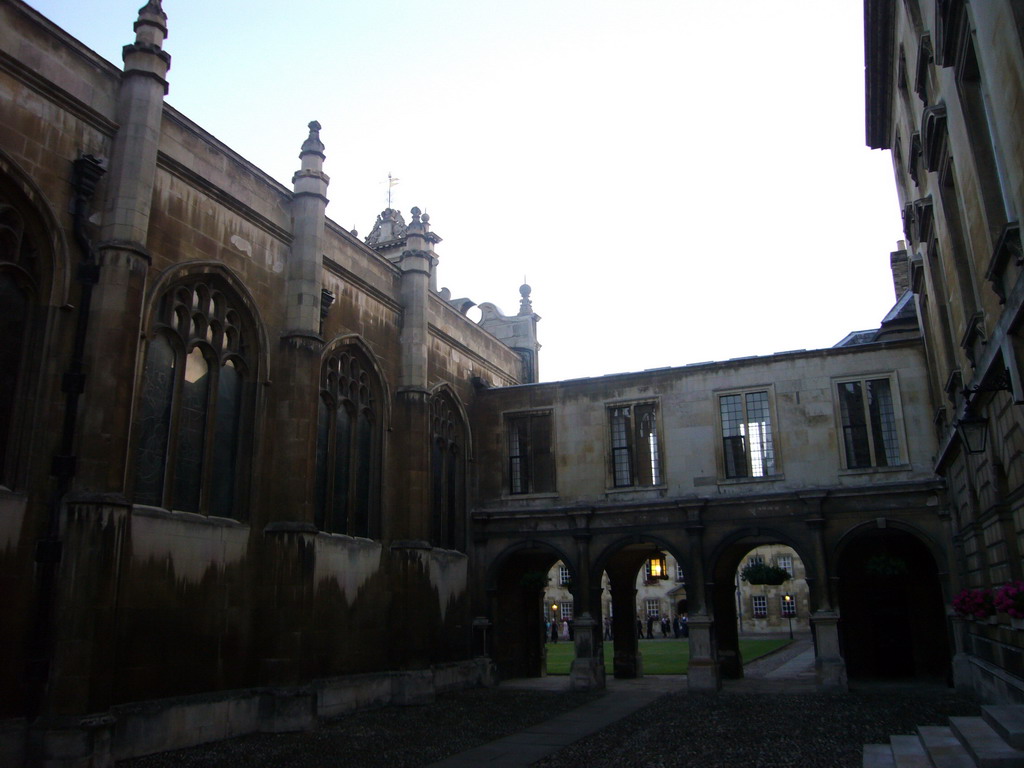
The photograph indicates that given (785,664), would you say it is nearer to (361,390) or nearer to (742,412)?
(742,412)

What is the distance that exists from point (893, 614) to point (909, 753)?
16169 mm

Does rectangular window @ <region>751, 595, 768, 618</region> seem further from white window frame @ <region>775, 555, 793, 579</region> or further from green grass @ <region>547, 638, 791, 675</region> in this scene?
green grass @ <region>547, 638, 791, 675</region>

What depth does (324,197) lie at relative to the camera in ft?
61.6

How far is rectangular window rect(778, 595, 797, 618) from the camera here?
6184 cm

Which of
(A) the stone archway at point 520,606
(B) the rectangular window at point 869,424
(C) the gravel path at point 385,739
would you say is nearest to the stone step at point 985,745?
(C) the gravel path at point 385,739

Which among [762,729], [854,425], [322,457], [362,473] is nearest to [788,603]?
[854,425]

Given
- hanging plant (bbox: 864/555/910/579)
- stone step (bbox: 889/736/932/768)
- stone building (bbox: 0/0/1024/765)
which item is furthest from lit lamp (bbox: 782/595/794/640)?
stone step (bbox: 889/736/932/768)

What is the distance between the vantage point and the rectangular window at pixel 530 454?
24.9 m

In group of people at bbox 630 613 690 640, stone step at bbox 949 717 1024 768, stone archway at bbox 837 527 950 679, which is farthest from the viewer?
group of people at bbox 630 613 690 640

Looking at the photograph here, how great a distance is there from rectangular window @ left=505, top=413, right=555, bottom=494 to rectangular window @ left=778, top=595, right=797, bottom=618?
4359 centimetres

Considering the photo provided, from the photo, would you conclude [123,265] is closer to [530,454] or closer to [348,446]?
[348,446]

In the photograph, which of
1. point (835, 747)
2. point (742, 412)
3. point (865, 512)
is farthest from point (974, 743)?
point (742, 412)

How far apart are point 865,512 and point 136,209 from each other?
17.7 metres

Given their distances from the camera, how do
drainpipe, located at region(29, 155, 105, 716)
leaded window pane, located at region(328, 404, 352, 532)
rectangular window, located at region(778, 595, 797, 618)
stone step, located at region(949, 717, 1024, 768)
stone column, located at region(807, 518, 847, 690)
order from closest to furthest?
stone step, located at region(949, 717, 1024, 768)
drainpipe, located at region(29, 155, 105, 716)
leaded window pane, located at region(328, 404, 352, 532)
stone column, located at region(807, 518, 847, 690)
rectangular window, located at region(778, 595, 797, 618)
